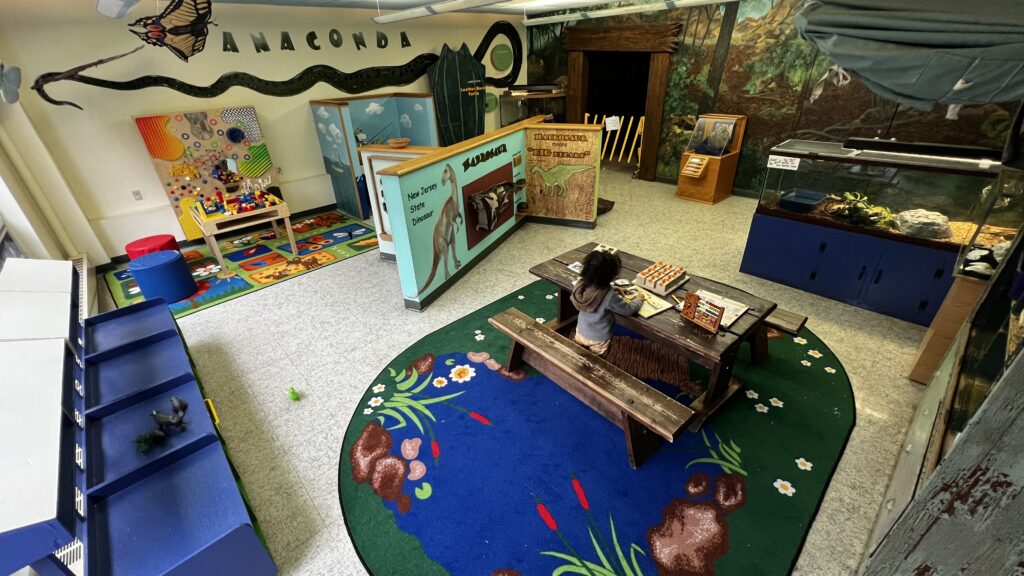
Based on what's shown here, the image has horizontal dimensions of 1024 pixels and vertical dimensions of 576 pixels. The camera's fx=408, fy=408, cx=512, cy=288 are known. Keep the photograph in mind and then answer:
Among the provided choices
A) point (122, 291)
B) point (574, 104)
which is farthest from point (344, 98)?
point (574, 104)

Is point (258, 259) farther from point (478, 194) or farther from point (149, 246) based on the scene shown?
point (478, 194)

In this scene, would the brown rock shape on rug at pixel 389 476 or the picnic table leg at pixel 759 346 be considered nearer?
the brown rock shape on rug at pixel 389 476

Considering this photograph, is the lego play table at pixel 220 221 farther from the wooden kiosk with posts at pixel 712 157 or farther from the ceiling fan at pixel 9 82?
the wooden kiosk with posts at pixel 712 157

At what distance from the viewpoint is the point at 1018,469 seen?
1.09 metres

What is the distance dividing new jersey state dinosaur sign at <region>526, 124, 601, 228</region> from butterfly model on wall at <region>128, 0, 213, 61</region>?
3650mm

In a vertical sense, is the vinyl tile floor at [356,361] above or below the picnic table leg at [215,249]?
below

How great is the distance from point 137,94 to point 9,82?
1518 mm

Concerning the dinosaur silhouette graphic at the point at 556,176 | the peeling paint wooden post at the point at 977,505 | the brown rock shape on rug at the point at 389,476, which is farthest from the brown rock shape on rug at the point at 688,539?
the dinosaur silhouette graphic at the point at 556,176

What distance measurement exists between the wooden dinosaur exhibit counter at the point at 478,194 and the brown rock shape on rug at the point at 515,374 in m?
1.30

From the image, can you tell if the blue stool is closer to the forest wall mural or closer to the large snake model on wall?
the large snake model on wall

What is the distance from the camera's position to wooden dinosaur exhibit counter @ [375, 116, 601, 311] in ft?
12.6

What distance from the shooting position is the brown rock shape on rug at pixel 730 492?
2262 millimetres

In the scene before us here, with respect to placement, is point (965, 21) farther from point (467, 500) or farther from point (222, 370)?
point (222, 370)

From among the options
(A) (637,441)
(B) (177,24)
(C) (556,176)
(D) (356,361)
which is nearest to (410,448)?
(D) (356,361)
